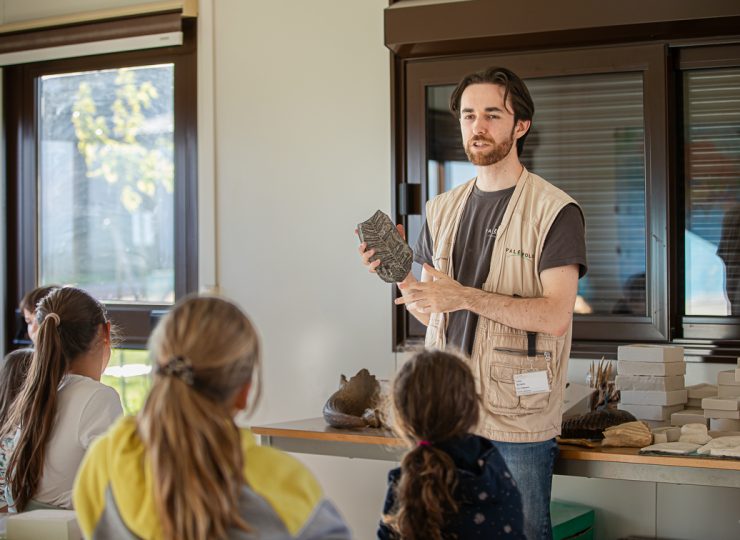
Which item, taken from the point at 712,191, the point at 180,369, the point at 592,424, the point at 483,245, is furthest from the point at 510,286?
the point at 712,191

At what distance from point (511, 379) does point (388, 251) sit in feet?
1.58

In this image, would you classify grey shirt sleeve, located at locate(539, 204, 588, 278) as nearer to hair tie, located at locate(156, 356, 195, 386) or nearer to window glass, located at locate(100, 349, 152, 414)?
hair tie, located at locate(156, 356, 195, 386)

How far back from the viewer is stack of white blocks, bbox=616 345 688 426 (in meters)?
2.96

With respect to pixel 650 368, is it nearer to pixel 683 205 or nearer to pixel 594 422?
pixel 594 422

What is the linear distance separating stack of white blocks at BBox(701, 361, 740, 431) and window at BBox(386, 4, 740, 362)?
0.54 m

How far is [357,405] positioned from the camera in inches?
123

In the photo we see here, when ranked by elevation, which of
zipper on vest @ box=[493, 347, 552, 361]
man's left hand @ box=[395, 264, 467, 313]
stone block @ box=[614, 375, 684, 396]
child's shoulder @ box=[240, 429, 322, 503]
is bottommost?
stone block @ box=[614, 375, 684, 396]

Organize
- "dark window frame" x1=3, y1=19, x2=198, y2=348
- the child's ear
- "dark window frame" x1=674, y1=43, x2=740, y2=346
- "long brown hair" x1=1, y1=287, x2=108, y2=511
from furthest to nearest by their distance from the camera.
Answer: "dark window frame" x1=3, y1=19, x2=198, y2=348
"dark window frame" x1=674, y1=43, x2=740, y2=346
"long brown hair" x1=1, y1=287, x2=108, y2=511
the child's ear

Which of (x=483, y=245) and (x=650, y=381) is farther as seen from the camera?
(x=650, y=381)

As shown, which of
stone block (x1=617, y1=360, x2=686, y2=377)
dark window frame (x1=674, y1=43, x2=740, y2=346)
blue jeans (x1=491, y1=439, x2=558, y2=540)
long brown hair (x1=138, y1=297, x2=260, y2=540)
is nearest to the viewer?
long brown hair (x1=138, y1=297, x2=260, y2=540)

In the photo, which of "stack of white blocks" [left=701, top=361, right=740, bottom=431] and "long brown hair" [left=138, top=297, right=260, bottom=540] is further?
"stack of white blocks" [left=701, top=361, right=740, bottom=431]

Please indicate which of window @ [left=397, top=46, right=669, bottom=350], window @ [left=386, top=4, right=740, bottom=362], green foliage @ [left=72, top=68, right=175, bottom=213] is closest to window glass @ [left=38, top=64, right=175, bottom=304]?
green foliage @ [left=72, top=68, right=175, bottom=213]

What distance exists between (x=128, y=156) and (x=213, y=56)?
2.30 feet

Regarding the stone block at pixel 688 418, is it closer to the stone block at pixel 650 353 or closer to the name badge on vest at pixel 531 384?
the stone block at pixel 650 353
